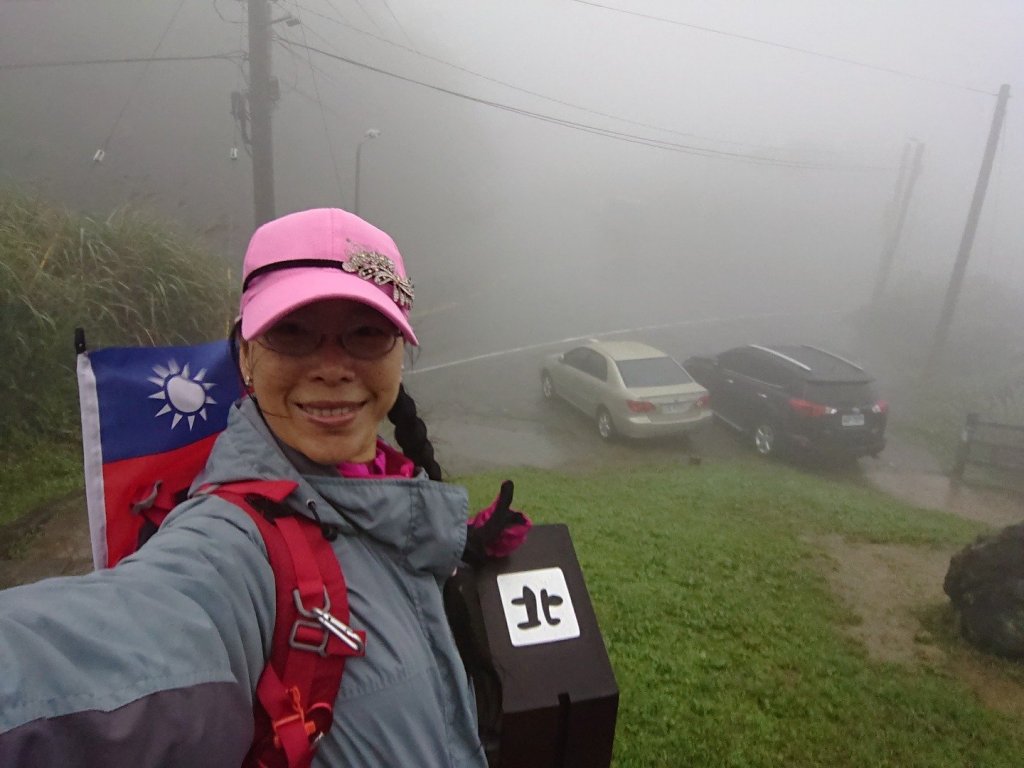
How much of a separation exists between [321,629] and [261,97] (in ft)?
30.5

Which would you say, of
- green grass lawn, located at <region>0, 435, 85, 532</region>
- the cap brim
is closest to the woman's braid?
the cap brim

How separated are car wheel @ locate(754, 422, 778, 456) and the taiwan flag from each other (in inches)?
374

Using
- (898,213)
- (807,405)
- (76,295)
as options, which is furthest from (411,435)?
(898,213)

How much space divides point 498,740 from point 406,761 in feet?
1.35

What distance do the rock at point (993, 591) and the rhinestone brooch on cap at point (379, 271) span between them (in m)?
4.13

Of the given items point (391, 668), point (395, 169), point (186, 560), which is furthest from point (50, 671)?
point (395, 169)

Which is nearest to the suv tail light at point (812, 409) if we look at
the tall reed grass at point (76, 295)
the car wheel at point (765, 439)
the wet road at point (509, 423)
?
the car wheel at point (765, 439)

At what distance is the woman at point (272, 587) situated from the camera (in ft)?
2.22

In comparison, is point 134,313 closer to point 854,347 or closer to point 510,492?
point 510,492

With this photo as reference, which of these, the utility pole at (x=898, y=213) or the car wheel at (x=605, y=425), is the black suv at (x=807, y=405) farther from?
the utility pole at (x=898, y=213)

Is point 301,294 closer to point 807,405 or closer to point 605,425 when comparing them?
point 605,425

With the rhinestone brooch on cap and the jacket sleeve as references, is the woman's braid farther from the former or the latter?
the jacket sleeve

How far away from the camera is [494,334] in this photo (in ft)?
60.2

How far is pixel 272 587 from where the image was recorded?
92cm
